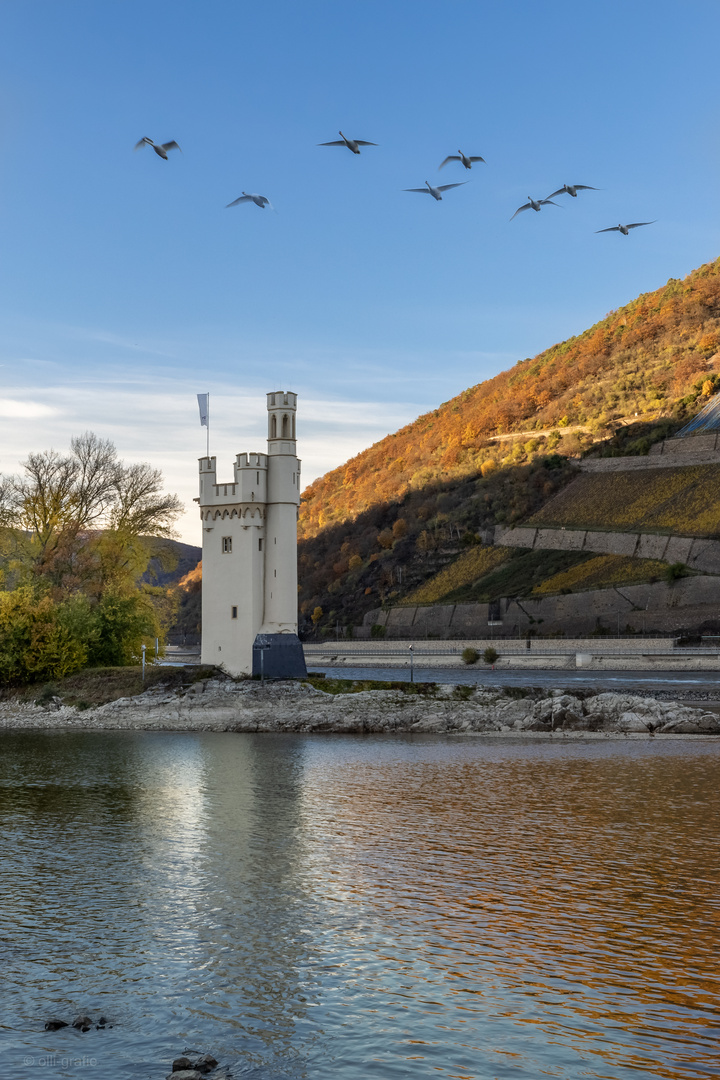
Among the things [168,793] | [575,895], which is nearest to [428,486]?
[168,793]

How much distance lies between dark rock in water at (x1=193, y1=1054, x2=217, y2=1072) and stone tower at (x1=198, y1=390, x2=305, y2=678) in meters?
33.6

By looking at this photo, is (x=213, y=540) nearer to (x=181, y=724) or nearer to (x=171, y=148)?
(x=181, y=724)

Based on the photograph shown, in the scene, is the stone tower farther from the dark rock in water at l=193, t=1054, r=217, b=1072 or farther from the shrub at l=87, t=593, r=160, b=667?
the dark rock in water at l=193, t=1054, r=217, b=1072

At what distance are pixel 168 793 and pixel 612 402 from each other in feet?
371

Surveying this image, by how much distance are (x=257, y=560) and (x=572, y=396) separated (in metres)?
107

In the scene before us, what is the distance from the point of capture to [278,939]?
44.3ft

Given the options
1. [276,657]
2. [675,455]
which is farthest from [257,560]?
[675,455]

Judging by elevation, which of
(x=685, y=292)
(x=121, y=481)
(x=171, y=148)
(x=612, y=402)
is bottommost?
(x=121, y=481)

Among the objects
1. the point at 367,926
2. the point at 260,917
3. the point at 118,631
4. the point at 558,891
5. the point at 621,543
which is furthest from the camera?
the point at 621,543

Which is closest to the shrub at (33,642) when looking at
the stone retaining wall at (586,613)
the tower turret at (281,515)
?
the tower turret at (281,515)

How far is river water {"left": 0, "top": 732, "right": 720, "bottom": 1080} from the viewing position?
392 inches

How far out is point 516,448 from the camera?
445 ft

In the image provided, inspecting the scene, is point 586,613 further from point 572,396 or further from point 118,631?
point 572,396

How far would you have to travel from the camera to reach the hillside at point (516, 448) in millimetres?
117562
